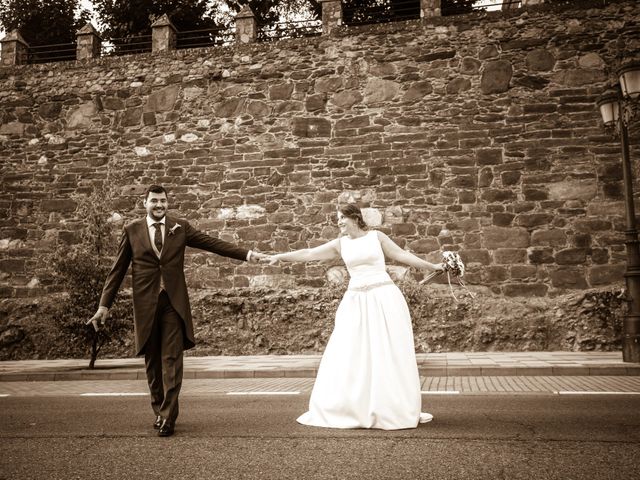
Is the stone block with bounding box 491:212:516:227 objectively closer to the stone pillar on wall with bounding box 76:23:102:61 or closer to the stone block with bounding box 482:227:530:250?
the stone block with bounding box 482:227:530:250

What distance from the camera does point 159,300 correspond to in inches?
205

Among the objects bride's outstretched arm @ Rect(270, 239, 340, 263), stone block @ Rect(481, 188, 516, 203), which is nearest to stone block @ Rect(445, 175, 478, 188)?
stone block @ Rect(481, 188, 516, 203)

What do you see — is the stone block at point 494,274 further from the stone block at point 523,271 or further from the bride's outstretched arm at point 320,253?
the bride's outstretched arm at point 320,253

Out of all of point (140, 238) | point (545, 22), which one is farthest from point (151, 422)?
point (545, 22)

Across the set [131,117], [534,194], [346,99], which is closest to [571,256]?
[534,194]

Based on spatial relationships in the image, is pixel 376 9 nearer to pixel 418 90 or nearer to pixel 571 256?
pixel 418 90

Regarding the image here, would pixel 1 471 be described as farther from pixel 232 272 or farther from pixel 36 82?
pixel 36 82

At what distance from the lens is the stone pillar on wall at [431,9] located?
14000 mm

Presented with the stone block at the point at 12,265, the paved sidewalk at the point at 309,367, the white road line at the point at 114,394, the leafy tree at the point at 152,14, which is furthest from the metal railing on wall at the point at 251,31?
the white road line at the point at 114,394

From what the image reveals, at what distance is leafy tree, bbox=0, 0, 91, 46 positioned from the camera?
69.9 ft

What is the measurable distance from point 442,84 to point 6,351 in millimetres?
11699

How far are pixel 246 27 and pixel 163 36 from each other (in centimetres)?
219

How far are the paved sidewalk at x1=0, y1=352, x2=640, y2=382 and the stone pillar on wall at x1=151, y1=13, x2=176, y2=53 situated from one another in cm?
781

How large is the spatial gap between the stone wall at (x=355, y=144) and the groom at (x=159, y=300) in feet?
26.8
